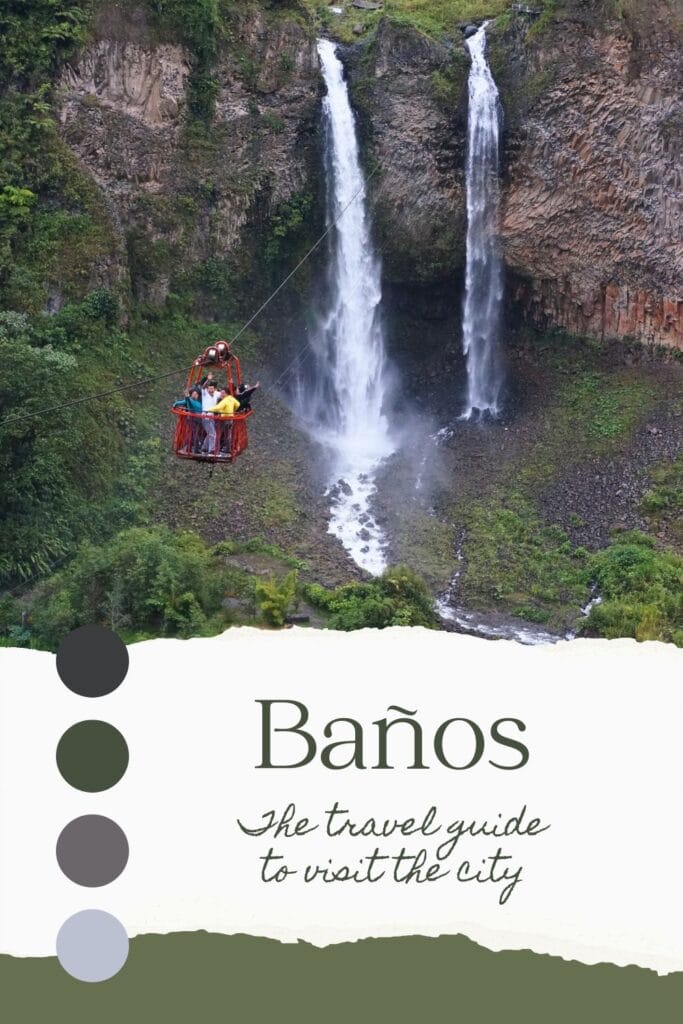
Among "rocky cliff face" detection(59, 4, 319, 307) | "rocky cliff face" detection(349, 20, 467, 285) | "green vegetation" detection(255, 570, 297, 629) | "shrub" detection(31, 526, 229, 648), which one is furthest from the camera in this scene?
"rocky cliff face" detection(349, 20, 467, 285)

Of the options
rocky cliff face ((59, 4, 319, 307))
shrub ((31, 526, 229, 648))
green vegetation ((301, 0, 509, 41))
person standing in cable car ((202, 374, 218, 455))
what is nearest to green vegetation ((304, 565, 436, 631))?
shrub ((31, 526, 229, 648))

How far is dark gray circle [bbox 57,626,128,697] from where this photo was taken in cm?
1320

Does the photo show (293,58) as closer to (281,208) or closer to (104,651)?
(281,208)

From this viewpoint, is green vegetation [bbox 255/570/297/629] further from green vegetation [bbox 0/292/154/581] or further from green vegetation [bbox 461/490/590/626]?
green vegetation [bbox 461/490/590/626]

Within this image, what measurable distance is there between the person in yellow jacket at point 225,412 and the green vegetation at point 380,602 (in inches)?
174

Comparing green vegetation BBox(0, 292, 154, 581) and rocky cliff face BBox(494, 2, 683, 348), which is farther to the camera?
rocky cliff face BBox(494, 2, 683, 348)

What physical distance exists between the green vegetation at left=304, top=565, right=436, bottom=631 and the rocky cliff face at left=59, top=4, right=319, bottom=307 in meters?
10.5

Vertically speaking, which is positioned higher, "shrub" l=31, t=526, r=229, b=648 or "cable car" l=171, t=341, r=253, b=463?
"cable car" l=171, t=341, r=253, b=463

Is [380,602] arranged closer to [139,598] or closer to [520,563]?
[139,598]

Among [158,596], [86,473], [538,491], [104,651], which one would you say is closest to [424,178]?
[538,491]

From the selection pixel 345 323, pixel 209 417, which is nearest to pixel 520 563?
pixel 345 323

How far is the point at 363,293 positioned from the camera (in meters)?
32.2

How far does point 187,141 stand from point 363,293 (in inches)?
237

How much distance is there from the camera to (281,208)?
31062mm
